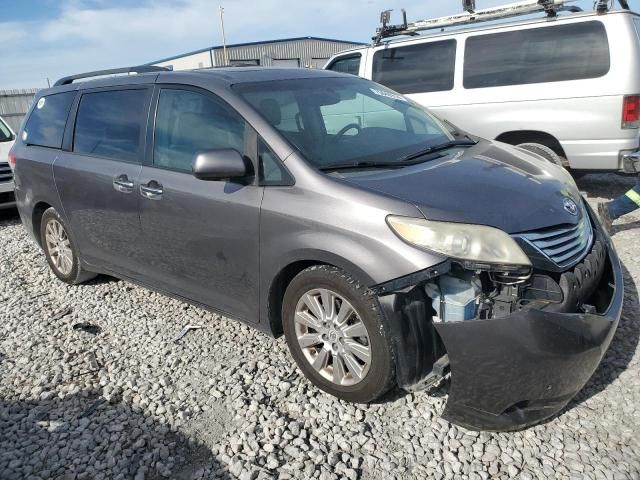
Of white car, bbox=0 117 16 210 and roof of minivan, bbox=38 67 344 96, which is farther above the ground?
roof of minivan, bbox=38 67 344 96

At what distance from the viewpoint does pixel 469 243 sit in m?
2.37

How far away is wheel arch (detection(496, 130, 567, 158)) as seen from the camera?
610 centimetres

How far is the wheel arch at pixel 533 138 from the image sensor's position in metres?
6.10

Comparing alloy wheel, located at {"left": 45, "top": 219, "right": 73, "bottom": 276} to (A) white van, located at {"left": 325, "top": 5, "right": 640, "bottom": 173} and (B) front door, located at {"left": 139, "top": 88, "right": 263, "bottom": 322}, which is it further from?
(A) white van, located at {"left": 325, "top": 5, "right": 640, "bottom": 173}

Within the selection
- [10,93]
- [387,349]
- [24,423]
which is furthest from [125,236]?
[10,93]

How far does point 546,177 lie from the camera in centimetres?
308

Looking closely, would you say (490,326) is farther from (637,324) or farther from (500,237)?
(637,324)

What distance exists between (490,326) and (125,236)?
107 inches

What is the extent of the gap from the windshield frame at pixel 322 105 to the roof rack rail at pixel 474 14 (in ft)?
10.6

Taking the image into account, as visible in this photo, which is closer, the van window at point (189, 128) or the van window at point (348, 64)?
the van window at point (189, 128)

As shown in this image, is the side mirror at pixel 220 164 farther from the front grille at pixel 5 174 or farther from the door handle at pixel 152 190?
the front grille at pixel 5 174

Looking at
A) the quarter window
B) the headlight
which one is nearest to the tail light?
the headlight

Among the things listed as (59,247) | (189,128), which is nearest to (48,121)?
(59,247)

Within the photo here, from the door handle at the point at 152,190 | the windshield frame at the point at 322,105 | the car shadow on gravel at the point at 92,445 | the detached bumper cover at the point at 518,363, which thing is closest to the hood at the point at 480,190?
the windshield frame at the point at 322,105
